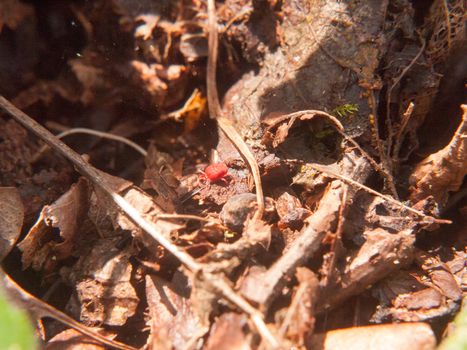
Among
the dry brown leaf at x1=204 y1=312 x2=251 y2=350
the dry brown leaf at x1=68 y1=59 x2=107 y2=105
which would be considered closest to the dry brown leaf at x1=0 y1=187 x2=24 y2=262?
the dry brown leaf at x1=68 y1=59 x2=107 y2=105

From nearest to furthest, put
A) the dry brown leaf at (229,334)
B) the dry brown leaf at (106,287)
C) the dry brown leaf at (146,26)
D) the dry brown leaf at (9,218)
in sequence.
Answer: the dry brown leaf at (229,334) → the dry brown leaf at (106,287) → the dry brown leaf at (9,218) → the dry brown leaf at (146,26)

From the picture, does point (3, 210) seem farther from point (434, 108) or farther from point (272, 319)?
point (434, 108)

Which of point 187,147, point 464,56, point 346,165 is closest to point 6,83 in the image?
point 187,147

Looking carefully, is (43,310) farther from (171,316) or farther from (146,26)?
(146,26)

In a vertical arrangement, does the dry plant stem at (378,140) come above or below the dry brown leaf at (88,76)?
below

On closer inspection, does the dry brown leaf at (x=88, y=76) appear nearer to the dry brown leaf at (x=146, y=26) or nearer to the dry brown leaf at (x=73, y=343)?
the dry brown leaf at (x=146, y=26)

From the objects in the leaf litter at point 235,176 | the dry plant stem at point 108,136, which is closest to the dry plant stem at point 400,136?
the leaf litter at point 235,176

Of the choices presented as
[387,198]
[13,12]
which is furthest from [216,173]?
[13,12]
